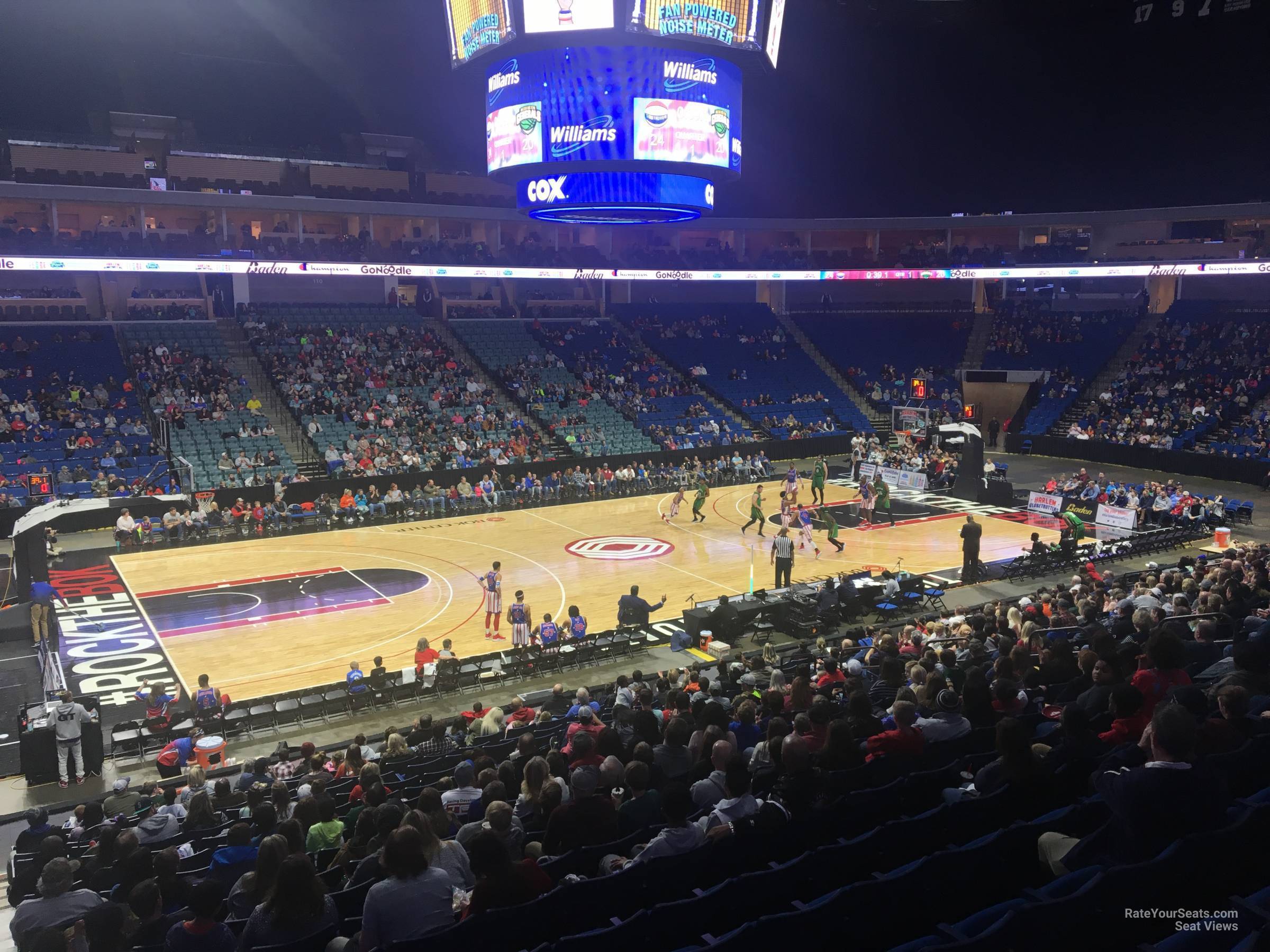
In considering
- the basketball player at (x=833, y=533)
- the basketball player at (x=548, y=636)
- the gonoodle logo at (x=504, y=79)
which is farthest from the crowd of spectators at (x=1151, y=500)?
the gonoodle logo at (x=504, y=79)

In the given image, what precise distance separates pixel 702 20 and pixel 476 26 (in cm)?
584

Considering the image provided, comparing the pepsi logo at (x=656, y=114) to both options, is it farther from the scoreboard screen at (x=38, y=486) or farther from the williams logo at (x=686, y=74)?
the scoreboard screen at (x=38, y=486)

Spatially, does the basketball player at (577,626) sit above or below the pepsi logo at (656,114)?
below

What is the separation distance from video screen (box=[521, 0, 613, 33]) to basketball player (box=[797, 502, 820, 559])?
13.3 metres

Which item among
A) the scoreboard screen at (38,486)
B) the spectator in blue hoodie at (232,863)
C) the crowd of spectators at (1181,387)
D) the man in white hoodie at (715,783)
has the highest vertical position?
the crowd of spectators at (1181,387)

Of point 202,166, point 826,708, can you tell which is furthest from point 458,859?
point 202,166

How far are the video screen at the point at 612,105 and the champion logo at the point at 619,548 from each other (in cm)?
1048

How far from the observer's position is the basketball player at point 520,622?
18.0 meters

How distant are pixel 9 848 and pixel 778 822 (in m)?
9.88

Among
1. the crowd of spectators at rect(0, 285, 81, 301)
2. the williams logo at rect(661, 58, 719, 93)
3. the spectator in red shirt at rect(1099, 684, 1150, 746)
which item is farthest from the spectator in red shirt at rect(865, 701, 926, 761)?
the crowd of spectators at rect(0, 285, 81, 301)

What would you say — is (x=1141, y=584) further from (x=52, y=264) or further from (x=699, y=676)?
(x=52, y=264)

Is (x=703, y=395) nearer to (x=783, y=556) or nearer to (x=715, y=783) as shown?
(x=783, y=556)

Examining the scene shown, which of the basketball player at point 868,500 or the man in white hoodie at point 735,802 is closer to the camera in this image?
the man in white hoodie at point 735,802

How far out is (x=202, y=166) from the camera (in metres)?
45.4
